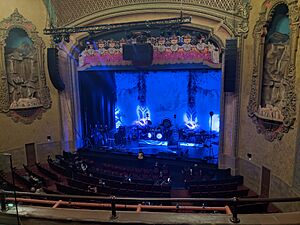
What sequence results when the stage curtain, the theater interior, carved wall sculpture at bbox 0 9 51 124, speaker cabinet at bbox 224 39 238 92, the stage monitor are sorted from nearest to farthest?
the theater interior → speaker cabinet at bbox 224 39 238 92 → the stage monitor → carved wall sculpture at bbox 0 9 51 124 → the stage curtain

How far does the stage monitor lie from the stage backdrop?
11.8 ft

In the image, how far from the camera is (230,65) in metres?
9.84

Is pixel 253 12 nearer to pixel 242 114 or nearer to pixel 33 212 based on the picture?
pixel 242 114

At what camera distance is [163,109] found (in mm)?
15609

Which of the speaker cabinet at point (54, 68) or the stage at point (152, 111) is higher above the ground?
the speaker cabinet at point (54, 68)

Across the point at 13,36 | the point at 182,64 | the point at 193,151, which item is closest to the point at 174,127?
the point at 193,151

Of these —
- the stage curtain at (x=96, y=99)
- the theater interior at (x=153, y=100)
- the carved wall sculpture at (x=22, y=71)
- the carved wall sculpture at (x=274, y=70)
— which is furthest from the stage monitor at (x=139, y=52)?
the carved wall sculpture at (x=22, y=71)

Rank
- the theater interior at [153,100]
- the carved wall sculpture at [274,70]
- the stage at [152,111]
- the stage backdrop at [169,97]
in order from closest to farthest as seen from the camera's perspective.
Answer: the carved wall sculpture at [274,70]
the theater interior at [153,100]
the stage at [152,111]
the stage backdrop at [169,97]

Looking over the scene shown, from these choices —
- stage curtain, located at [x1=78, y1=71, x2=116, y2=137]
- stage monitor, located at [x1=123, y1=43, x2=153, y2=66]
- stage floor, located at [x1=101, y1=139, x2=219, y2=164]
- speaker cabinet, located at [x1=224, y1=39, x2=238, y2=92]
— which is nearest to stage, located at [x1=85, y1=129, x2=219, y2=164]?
stage floor, located at [x1=101, y1=139, x2=219, y2=164]

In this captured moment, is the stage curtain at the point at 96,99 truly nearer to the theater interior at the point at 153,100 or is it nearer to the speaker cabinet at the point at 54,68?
the theater interior at the point at 153,100

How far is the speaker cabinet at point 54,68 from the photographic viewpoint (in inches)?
487

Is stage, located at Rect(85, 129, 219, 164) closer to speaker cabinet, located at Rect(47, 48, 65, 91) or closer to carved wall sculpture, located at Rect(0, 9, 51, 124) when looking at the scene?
carved wall sculpture, located at Rect(0, 9, 51, 124)

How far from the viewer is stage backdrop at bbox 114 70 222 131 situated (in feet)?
47.3

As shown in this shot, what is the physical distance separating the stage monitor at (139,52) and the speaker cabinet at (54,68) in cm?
349
